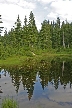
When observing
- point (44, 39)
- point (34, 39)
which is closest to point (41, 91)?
point (34, 39)

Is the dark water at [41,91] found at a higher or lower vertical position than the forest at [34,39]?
lower

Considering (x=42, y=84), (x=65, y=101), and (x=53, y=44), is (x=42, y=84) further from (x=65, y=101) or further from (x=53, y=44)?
(x=53, y=44)

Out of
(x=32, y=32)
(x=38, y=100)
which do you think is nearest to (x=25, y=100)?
(x=38, y=100)

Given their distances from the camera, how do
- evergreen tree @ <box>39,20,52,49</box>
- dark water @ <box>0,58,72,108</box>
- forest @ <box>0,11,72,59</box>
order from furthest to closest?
evergreen tree @ <box>39,20,52,49</box> → forest @ <box>0,11,72,59</box> → dark water @ <box>0,58,72,108</box>

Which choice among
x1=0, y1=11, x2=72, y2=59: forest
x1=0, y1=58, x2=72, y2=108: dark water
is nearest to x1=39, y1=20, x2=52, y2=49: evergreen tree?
x1=0, y1=11, x2=72, y2=59: forest

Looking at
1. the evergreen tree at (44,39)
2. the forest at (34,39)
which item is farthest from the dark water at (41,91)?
the evergreen tree at (44,39)

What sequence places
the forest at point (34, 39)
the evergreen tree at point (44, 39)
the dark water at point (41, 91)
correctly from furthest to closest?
the evergreen tree at point (44, 39)
the forest at point (34, 39)
the dark water at point (41, 91)

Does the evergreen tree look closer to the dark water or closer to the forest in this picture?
the forest

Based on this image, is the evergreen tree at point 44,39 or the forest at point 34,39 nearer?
the forest at point 34,39

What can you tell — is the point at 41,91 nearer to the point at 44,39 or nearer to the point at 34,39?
the point at 34,39

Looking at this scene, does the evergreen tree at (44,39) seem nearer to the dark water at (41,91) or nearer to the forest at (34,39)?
the forest at (34,39)

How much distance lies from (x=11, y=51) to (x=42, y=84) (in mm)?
30067

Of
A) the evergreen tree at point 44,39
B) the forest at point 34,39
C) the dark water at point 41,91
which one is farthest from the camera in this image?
the evergreen tree at point 44,39

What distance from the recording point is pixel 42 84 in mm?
26672
